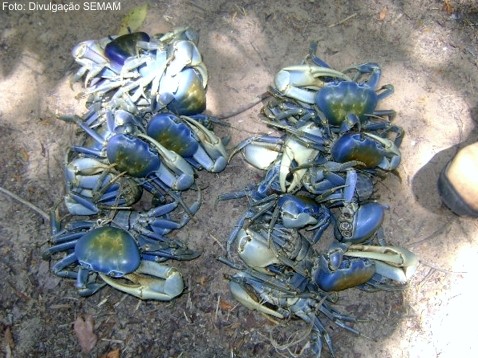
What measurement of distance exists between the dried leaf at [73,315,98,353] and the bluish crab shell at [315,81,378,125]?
1.93 m

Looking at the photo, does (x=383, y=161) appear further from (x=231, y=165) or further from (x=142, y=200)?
(x=142, y=200)

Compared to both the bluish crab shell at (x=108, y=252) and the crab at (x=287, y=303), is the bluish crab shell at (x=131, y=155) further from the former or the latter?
the crab at (x=287, y=303)

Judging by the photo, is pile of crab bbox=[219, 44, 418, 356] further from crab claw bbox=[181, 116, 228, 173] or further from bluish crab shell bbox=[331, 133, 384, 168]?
crab claw bbox=[181, 116, 228, 173]

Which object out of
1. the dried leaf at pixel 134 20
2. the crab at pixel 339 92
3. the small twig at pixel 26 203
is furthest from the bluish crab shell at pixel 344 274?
the dried leaf at pixel 134 20

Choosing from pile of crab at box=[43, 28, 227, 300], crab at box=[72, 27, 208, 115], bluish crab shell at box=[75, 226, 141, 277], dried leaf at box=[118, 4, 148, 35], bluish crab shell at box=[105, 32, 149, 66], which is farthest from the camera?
dried leaf at box=[118, 4, 148, 35]

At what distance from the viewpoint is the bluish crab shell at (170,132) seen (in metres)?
3.34

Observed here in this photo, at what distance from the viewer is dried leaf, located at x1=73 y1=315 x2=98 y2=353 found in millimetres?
3395

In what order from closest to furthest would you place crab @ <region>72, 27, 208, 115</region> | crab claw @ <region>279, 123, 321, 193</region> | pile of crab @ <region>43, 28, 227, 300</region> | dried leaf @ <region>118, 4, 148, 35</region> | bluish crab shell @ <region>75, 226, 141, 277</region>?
1. bluish crab shell @ <region>75, 226, 141, 277</region>
2. pile of crab @ <region>43, 28, 227, 300</region>
3. crab claw @ <region>279, 123, 321, 193</region>
4. crab @ <region>72, 27, 208, 115</region>
5. dried leaf @ <region>118, 4, 148, 35</region>

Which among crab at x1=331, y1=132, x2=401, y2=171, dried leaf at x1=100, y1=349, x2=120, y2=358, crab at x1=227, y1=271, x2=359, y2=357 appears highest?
crab at x1=331, y1=132, x2=401, y2=171

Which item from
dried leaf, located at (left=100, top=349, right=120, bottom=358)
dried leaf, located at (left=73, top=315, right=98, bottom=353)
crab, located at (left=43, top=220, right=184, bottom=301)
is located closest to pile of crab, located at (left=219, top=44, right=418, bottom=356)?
crab, located at (left=43, top=220, right=184, bottom=301)

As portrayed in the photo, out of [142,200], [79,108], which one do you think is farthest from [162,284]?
[79,108]

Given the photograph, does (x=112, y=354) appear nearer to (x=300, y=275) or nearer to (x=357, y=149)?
(x=300, y=275)

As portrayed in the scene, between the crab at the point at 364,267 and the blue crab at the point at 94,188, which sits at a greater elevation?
the blue crab at the point at 94,188

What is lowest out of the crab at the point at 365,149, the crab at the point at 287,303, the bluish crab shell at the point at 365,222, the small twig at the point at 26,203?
the crab at the point at 287,303
